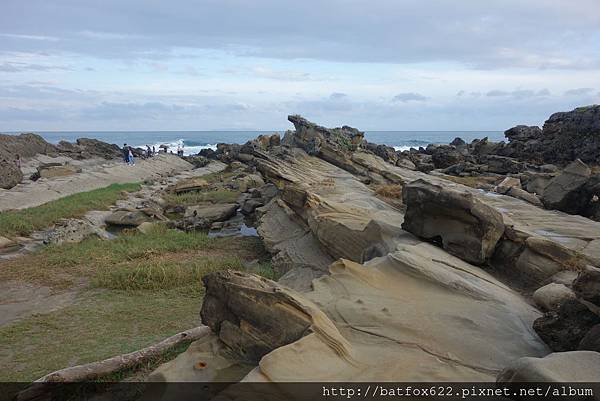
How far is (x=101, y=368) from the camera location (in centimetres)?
640

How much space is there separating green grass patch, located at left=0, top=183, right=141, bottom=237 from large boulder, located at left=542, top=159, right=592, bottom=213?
17.0 metres

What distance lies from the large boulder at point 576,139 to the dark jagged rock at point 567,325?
25.6 meters

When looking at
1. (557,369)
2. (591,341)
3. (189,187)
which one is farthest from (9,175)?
(557,369)

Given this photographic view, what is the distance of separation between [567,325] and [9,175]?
94.2 feet

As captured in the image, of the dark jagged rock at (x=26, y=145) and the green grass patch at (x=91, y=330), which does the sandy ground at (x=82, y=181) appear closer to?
the dark jagged rock at (x=26, y=145)

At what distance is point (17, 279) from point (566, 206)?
1447cm

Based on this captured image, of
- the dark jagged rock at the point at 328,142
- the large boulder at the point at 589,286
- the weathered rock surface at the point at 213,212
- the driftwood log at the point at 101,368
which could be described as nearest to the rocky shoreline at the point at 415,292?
the large boulder at the point at 589,286

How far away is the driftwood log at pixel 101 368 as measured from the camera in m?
5.90

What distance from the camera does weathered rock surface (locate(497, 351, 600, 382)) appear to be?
3.91 m

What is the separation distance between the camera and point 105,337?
8.22m

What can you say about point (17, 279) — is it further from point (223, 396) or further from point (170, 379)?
point (223, 396)

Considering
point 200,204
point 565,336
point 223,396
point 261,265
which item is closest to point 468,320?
point 565,336

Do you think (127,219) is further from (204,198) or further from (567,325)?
(567,325)

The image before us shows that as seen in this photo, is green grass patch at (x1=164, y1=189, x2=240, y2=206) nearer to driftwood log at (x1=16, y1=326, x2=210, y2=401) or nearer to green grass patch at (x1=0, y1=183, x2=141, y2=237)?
green grass patch at (x1=0, y1=183, x2=141, y2=237)
